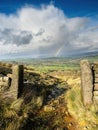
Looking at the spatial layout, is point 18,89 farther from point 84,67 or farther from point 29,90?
point 84,67

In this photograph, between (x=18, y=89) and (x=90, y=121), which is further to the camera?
(x=18, y=89)

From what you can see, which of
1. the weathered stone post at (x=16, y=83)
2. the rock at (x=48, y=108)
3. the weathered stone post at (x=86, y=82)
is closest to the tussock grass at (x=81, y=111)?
the weathered stone post at (x=86, y=82)

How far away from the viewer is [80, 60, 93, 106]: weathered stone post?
32.6 feet

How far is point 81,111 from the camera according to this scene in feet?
31.4

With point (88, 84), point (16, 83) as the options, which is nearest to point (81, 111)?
point (88, 84)

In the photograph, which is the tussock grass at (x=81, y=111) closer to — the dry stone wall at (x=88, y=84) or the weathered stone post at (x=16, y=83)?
the dry stone wall at (x=88, y=84)

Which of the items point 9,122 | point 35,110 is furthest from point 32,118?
point 9,122

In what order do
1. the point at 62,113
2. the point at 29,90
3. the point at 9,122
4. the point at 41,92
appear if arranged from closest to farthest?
the point at 9,122, the point at 62,113, the point at 29,90, the point at 41,92

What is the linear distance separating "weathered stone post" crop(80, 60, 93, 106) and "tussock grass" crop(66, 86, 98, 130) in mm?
351

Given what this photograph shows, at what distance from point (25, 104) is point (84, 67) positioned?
346 cm

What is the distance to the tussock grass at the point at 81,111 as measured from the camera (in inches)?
347

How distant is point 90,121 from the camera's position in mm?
8938

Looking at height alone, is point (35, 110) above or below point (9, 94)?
below

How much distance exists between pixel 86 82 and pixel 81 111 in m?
1.43
